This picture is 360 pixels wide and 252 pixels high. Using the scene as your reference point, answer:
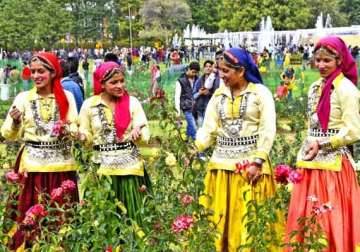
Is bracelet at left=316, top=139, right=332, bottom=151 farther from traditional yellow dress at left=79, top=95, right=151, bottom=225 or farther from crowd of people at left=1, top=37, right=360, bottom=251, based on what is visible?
traditional yellow dress at left=79, top=95, right=151, bottom=225

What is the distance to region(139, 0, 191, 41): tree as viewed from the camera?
5147 cm

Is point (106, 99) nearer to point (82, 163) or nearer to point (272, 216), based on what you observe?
point (82, 163)

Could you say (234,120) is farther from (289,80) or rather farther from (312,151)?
(289,80)

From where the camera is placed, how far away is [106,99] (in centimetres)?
502

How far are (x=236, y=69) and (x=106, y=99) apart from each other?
2.99 ft

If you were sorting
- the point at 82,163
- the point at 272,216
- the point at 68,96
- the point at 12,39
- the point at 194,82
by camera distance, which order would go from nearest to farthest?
the point at 272,216 < the point at 82,163 < the point at 68,96 < the point at 194,82 < the point at 12,39

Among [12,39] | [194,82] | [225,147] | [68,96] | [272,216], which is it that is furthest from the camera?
[12,39]

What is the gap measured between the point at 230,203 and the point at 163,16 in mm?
48751

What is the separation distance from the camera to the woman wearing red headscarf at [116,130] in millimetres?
4945

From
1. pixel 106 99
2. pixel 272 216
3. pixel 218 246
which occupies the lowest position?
pixel 218 246

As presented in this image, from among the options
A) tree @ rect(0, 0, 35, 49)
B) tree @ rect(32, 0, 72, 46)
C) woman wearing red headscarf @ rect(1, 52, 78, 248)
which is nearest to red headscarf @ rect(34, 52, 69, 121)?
woman wearing red headscarf @ rect(1, 52, 78, 248)

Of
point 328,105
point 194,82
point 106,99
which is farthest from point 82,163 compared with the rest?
point 194,82

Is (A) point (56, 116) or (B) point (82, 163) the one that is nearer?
(B) point (82, 163)

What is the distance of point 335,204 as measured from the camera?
452cm
